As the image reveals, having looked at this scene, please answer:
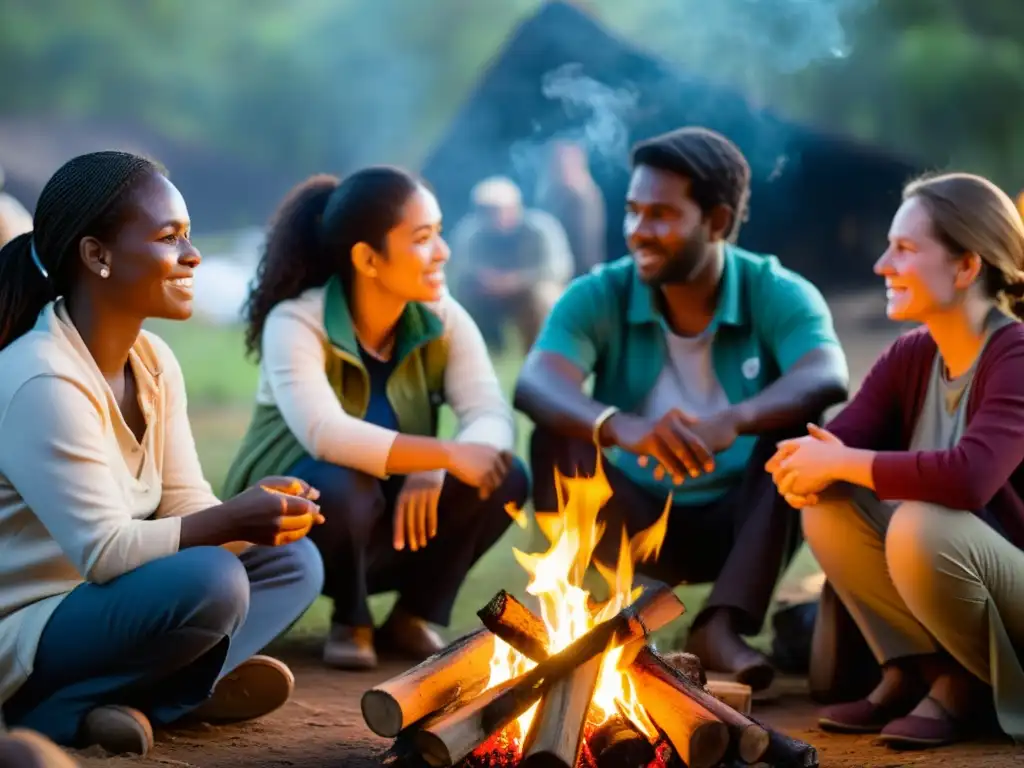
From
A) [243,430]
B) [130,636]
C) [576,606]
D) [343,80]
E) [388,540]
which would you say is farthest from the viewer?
[343,80]

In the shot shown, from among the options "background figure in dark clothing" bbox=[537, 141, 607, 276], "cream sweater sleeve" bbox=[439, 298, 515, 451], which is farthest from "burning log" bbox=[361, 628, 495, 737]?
"background figure in dark clothing" bbox=[537, 141, 607, 276]

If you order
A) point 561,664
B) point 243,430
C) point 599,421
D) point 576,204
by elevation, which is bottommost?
point 243,430

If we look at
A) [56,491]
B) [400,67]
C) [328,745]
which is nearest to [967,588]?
[328,745]

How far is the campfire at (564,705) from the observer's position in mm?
2969

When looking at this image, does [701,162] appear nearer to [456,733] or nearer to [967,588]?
[967,588]

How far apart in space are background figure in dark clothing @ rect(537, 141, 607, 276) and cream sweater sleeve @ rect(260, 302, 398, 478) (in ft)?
35.1

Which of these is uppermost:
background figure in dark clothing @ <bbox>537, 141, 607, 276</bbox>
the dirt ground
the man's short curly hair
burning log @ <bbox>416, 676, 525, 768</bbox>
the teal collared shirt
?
background figure in dark clothing @ <bbox>537, 141, 607, 276</bbox>

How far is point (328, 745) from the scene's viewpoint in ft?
11.5

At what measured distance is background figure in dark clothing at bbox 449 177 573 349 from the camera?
13.9 metres

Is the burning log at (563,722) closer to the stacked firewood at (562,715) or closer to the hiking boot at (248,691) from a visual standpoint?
the stacked firewood at (562,715)

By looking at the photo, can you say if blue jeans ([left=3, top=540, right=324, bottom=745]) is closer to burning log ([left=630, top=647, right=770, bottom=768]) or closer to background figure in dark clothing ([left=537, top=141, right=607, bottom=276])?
burning log ([left=630, top=647, right=770, bottom=768])

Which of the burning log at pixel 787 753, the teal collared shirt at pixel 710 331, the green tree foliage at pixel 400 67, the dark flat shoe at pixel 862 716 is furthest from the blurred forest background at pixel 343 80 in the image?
the burning log at pixel 787 753

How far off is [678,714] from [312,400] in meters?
1.78

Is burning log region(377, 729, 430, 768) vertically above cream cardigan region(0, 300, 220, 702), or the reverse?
cream cardigan region(0, 300, 220, 702)
